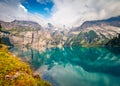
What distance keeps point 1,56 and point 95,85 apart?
3827cm

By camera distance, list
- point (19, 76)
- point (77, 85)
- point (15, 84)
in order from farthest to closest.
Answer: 1. point (77, 85)
2. point (19, 76)
3. point (15, 84)

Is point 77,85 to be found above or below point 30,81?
below

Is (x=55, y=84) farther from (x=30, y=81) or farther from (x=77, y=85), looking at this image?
(x=30, y=81)

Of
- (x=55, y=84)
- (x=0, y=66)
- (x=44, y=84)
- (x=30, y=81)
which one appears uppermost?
(x=0, y=66)

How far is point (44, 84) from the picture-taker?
135 ft

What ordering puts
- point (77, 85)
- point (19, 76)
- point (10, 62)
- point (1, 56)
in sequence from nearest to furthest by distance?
1. point (19, 76)
2. point (10, 62)
3. point (1, 56)
4. point (77, 85)

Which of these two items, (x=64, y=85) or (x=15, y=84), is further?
(x=64, y=85)

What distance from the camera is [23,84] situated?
29.9 meters

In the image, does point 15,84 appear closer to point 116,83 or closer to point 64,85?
point 64,85

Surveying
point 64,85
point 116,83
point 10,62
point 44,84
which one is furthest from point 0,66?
point 116,83

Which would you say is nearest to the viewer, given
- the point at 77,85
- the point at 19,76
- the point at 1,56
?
the point at 19,76

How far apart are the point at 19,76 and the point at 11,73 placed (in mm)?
1699

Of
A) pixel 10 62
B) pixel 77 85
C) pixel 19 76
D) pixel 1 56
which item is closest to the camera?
pixel 19 76

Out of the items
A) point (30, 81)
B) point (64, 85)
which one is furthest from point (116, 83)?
point (30, 81)
